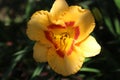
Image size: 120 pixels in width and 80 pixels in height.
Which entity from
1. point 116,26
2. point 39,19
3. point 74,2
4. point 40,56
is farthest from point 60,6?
point 116,26

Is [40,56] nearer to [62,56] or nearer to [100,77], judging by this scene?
[62,56]

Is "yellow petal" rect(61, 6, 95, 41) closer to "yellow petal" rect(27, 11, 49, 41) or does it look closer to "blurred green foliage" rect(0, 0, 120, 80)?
"yellow petal" rect(27, 11, 49, 41)

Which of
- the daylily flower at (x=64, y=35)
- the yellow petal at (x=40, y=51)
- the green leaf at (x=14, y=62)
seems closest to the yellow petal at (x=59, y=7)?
the daylily flower at (x=64, y=35)

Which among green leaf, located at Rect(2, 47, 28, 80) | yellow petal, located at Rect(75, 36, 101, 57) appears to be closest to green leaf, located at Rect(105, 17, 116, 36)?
green leaf, located at Rect(2, 47, 28, 80)

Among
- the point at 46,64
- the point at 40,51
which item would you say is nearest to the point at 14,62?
the point at 46,64

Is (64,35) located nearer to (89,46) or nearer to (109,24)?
(89,46)

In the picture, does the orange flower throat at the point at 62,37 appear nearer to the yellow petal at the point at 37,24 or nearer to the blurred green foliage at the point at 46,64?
the yellow petal at the point at 37,24
